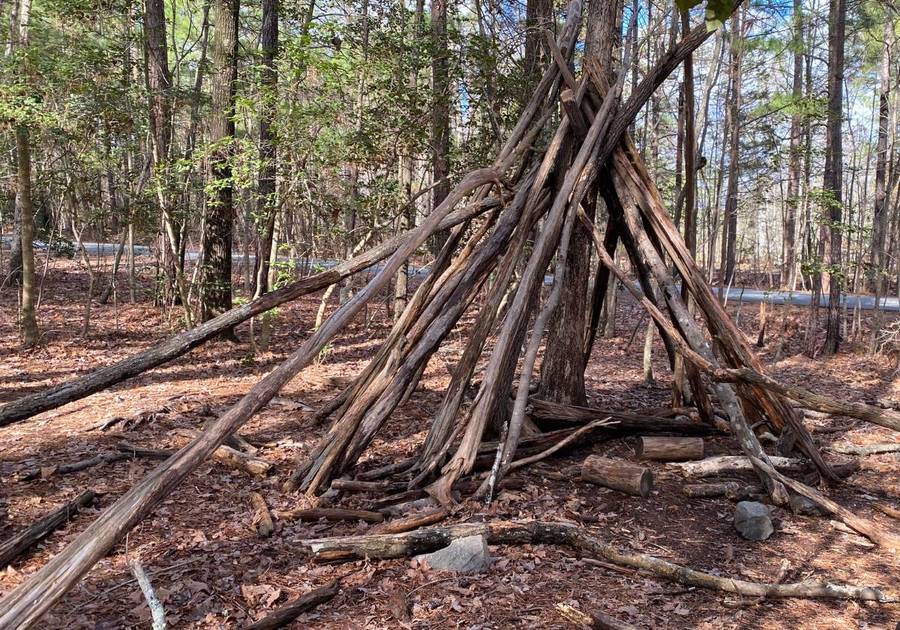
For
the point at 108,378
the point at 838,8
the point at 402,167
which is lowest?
the point at 108,378

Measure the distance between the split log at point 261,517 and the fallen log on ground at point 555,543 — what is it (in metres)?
0.35

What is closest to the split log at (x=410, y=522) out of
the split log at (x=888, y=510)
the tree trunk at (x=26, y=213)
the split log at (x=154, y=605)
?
the split log at (x=154, y=605)

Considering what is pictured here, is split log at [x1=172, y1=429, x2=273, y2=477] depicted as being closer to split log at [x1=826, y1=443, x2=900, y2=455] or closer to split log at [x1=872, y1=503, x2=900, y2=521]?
split log at [x1=872, y1=503, x2=900, y2=521]

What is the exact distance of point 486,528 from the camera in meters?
3.88

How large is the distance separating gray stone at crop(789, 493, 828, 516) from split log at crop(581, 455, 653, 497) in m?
0.99

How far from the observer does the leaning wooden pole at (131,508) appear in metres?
2.47

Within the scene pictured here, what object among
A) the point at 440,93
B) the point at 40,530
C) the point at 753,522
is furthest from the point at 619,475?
the point at 440,93

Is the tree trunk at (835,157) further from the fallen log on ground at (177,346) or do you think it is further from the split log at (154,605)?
the split log at (154,605)

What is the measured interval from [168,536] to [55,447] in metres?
2.21

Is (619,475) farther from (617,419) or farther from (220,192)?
(220,192)

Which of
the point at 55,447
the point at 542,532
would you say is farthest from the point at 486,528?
the point at 55,447

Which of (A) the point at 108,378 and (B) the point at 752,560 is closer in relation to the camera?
(A) the point at 108,378

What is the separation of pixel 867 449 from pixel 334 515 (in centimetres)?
496

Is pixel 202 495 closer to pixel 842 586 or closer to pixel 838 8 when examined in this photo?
pixel 842 586
